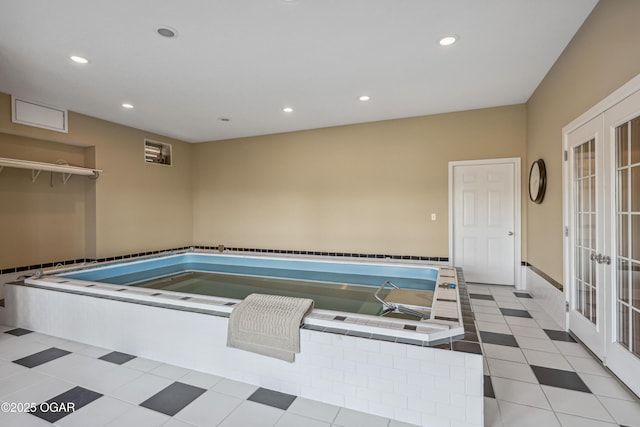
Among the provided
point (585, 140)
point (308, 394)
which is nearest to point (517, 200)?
point (585, 140)

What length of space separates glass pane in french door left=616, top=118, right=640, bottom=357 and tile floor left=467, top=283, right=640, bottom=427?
13.1 inches

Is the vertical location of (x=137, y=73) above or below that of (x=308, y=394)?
above

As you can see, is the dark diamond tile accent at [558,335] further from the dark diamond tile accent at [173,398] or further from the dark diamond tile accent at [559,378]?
the dark diamond tile accent at [173,398]

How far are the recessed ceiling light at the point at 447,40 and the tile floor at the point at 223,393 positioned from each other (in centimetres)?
262

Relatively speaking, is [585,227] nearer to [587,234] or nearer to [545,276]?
[587,234]

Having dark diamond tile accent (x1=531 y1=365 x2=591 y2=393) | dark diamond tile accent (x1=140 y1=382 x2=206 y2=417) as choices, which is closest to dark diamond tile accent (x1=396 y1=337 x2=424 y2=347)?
dark diamond tile accent (x1=531 y1=365 x2=591 y2=393)

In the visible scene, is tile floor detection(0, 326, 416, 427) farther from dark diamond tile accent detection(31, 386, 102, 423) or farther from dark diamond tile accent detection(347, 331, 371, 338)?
dark diamond tile accent detection(347, 331, 371, 338)

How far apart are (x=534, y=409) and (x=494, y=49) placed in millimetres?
2824

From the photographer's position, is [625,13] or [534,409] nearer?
[534,409]

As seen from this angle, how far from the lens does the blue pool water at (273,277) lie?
355 centimetres

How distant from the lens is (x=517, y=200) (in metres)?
4.20

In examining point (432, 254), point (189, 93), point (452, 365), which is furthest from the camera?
point (432, 254)

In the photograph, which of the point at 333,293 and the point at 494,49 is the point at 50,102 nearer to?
the point at 333,293

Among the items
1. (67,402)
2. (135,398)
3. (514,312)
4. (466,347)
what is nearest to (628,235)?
(466,347)
